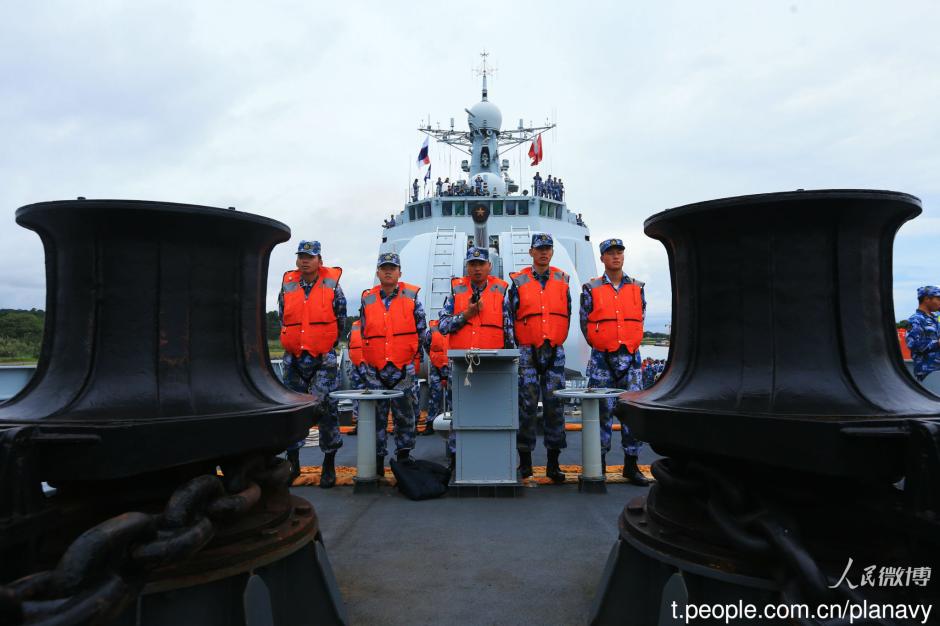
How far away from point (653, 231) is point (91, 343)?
1696mm

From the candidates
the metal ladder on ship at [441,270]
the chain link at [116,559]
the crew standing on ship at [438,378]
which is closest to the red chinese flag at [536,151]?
the metal ladder on ship at [441,270]

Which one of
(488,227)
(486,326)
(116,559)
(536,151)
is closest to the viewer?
(116,559)

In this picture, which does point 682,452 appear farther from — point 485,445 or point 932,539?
point 485,445

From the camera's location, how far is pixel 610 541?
2678 millimetres

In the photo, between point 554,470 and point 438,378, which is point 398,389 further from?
point 438,378

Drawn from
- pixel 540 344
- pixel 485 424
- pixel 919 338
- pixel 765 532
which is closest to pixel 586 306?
pixel 540 344

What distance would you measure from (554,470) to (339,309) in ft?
6.62

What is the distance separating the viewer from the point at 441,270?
36.1ft

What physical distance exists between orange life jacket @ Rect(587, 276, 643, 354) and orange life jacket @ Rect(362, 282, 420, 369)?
4.51 feet

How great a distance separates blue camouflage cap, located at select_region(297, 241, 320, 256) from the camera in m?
4.51

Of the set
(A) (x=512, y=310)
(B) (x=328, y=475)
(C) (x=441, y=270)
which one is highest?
(C) (x=441, y=270)

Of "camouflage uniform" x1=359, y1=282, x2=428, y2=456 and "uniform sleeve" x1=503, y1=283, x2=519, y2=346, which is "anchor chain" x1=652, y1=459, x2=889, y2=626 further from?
"camouflage uniform" x1=359, y1=282, x2=428, y2=456

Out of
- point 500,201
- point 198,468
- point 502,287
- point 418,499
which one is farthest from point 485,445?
point 500,201

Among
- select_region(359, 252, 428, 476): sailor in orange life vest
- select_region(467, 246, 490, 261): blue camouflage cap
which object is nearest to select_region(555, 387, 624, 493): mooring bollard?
select_region(467, 246, 490, 261): blue camouflage cap
